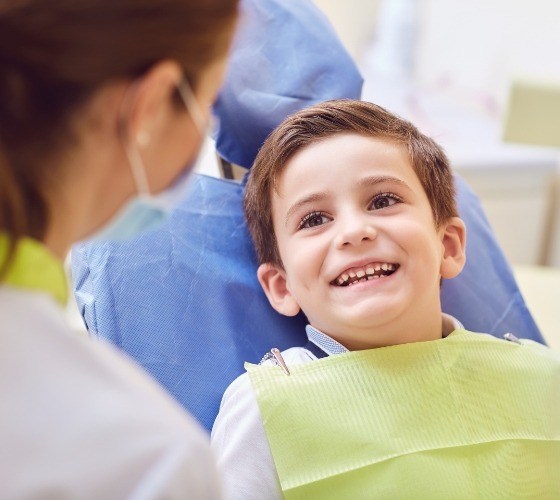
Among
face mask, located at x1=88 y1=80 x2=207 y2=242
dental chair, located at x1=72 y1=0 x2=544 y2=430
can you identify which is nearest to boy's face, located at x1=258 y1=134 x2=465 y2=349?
dental chair, located at x1=72 y1=0 x2=544 y2=430

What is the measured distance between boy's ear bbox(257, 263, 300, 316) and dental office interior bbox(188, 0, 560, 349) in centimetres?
129

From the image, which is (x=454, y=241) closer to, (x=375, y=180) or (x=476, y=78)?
(x=375, y=180)

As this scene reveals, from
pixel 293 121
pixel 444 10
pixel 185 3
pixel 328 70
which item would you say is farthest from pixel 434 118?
pixel 185 3

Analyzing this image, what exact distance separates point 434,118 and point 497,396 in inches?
71.4

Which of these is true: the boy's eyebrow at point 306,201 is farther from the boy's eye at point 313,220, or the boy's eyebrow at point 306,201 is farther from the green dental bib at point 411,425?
the green dental bib at point 411,425

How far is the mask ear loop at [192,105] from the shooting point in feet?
3.00

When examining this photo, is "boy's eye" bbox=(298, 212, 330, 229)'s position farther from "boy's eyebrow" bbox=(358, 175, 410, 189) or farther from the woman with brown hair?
the woman with brown hair

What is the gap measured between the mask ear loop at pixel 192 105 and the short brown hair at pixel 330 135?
0.48 meters

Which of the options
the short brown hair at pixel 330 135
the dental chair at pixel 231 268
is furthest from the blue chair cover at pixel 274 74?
the short brown hair at pixel 330 135

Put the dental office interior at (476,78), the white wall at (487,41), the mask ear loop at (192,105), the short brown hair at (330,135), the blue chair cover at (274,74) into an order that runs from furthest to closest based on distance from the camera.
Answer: the white wall at (487,41), the dental office interior at (476,78), the blue chair cover at (274,74), the short brown hair at (330,135), the mask ear loop at (192,105)

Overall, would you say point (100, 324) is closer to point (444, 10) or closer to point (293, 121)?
point (293, 121)

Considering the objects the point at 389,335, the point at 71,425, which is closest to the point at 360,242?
the point at 389,335

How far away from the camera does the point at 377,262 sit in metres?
1.36

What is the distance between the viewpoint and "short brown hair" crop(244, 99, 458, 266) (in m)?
1.46
